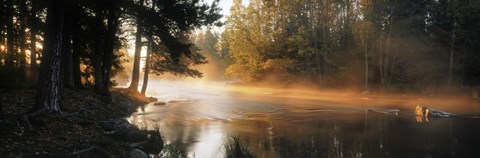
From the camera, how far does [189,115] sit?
2412 cm

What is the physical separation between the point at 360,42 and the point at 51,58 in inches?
1546

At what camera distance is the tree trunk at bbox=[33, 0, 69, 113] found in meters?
12.2

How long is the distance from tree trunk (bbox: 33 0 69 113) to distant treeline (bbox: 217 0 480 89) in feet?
118

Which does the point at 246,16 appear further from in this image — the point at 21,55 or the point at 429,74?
the point at 21,55

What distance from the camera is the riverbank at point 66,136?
29.5 ft

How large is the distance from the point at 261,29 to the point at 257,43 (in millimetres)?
2066

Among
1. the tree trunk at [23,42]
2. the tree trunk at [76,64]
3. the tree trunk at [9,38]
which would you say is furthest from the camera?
the tree trunk at [76,64]

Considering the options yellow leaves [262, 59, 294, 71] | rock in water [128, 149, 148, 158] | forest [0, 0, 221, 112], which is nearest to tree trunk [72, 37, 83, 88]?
forest [0, 0, 221, 112]

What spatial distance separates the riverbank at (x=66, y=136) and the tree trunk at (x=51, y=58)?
622 mm

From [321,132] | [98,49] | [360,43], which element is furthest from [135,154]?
[360,43]

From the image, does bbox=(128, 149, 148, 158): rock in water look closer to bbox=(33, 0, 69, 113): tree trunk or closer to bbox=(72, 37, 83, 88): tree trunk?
bbox=(33, 0, 69, 113): tree trunk

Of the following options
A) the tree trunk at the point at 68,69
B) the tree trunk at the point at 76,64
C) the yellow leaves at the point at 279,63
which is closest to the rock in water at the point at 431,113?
the tree trunk at the point at 68,69

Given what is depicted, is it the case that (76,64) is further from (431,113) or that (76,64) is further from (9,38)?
(431,113)

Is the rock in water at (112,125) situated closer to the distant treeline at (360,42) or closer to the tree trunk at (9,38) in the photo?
the tree trunk at (9,38)
